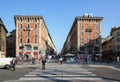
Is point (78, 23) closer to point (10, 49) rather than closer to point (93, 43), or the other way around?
point (93, 43)

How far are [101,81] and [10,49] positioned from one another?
121 m

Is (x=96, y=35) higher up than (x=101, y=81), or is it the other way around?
(x=96, y=35)

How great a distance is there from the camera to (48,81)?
61.9ft

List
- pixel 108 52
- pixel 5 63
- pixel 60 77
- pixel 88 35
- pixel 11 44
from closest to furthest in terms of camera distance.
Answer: pixel 60 77 < pixel 5 63 < pixel 108 52 < pixel 88 35 < pixel 11 44

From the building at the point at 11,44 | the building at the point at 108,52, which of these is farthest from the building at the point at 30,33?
the building at the point at 108,52

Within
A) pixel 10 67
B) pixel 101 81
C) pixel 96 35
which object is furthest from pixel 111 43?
pixel 101 81

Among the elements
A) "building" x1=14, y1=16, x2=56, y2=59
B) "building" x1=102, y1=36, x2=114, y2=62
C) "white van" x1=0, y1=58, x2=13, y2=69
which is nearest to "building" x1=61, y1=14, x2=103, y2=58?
"building" x1=102, y1=36, x2=114, y2=62

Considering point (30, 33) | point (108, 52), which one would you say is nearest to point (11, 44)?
point (30, 33)

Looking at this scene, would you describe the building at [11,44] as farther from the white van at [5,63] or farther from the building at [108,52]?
the white van at [5,63]

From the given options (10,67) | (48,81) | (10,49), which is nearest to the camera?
(48,81)

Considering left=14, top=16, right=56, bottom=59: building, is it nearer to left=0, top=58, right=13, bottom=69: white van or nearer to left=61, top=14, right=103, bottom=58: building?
left=61, top=14, right=103, bottom=58: building

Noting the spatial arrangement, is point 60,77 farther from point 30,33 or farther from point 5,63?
point 30,33

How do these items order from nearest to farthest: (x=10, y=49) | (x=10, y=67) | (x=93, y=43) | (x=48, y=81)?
1. (x=48, y=81)
2. (x=10, y=67)
3. (x=93, y=43)
4. (x=10, y=49)

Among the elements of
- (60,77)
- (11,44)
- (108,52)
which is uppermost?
(11,44)
